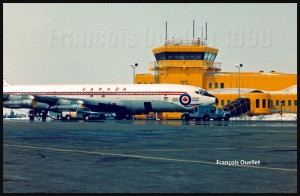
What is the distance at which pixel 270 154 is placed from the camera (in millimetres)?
20594

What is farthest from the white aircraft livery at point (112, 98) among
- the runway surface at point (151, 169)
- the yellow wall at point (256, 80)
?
the runway surface at point (151, 169)

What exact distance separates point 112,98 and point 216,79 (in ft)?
117

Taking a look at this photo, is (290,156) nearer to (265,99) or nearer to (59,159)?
(59,159)

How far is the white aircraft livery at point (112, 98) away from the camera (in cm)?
7388

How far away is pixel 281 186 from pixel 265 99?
83356 millimetres

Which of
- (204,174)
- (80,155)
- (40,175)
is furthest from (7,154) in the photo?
(204,174)

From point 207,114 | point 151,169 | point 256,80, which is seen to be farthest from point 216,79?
point 151,169

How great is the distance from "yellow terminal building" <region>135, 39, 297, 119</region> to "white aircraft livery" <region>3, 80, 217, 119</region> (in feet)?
52.5

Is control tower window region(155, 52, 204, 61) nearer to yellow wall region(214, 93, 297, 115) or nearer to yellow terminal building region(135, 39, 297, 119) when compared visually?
yellow terminal building region(135, 39, 297, 119)

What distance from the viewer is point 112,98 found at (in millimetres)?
77375

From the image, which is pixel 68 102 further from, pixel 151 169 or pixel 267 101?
pixel 151 169

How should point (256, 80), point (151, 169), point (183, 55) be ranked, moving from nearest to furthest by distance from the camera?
point (151, 169), point (183, 55), point (256, 80)

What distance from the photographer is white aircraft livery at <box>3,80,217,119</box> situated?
73875mm

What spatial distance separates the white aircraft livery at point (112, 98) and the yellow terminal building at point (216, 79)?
630 inches
